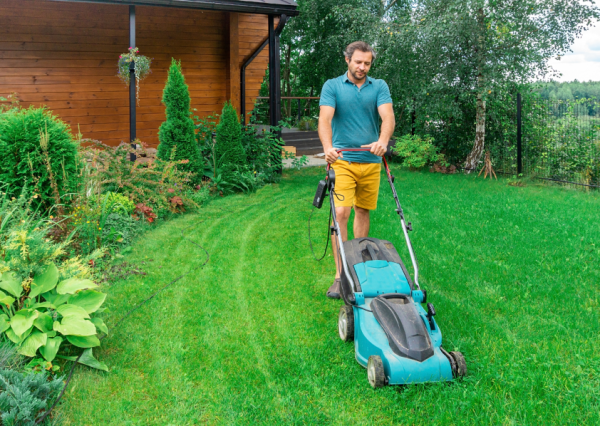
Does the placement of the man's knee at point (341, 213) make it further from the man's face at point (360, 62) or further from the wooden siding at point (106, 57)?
the wooden siding at point (106, 57)

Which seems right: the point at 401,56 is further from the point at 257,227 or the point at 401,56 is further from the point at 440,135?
the point at 257,227

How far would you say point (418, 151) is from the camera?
10.7 metres

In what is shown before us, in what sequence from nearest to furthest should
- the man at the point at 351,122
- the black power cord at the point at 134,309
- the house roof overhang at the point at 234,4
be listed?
the black power cord at the point at 134,309 < the man at the point at 351,122 < the house roof overhang at the point at 234,4

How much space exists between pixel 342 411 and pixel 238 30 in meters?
9.37

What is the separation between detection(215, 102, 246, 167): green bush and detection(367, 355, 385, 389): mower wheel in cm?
610

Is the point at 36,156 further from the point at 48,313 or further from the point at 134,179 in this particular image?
the point at 48,313

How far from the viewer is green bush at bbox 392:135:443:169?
1064cm

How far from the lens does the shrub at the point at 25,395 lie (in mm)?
2295

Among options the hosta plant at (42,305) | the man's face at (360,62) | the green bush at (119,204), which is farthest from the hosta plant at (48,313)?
the green bush at (119,204)

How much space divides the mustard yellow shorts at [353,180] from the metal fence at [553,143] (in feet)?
20.2

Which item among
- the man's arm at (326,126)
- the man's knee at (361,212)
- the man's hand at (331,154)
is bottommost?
the man's knee at (361,212)

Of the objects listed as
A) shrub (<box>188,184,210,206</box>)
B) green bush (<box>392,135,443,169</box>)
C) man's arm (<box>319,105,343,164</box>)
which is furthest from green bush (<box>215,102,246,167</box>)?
man's arm (<box>319,105,343,164</box>)

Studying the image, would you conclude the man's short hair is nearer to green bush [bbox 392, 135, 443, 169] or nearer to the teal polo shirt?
the teal polo shirt

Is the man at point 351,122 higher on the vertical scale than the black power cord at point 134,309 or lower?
higher
